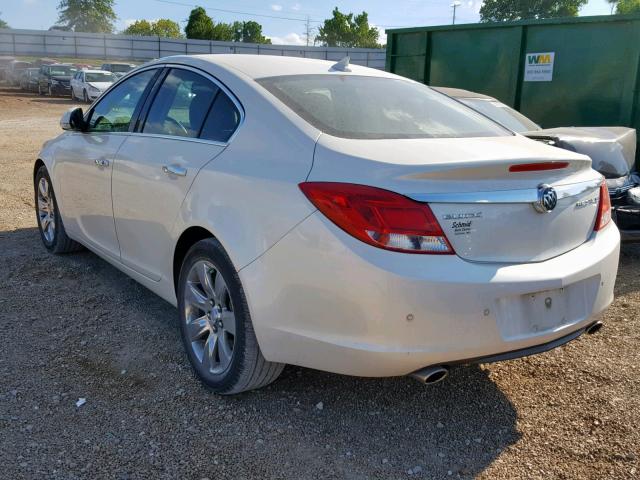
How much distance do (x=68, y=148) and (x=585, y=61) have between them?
6.03m

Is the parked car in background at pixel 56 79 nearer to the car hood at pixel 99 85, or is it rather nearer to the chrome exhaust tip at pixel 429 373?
the car hood at pixel 99 85

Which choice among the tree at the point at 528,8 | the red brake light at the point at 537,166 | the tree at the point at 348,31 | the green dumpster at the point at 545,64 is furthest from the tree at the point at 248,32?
the red brake light at the point at 537,166

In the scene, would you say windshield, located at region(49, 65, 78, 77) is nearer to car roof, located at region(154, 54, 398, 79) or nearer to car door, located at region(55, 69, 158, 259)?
car door, located at region(55, 69, 158, 259)

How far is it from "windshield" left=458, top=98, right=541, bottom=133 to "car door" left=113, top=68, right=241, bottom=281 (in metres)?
3.40

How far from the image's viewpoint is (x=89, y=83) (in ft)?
87.5

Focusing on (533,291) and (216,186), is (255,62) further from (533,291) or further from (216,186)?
(533,291)

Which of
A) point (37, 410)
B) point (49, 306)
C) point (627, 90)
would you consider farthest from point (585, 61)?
point (37, 410)

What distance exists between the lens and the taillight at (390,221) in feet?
7.88

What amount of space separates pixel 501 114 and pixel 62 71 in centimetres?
3117

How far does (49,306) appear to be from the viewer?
14.1 ft

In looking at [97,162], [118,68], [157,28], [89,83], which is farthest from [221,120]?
[157,28]

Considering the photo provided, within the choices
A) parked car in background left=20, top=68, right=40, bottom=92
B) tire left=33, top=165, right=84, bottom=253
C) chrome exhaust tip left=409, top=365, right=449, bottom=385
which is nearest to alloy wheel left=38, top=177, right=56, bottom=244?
tire left=33, top=165, right=84, bottom=253

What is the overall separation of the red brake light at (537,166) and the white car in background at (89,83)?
1019 inches

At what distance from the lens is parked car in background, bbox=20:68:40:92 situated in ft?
113
